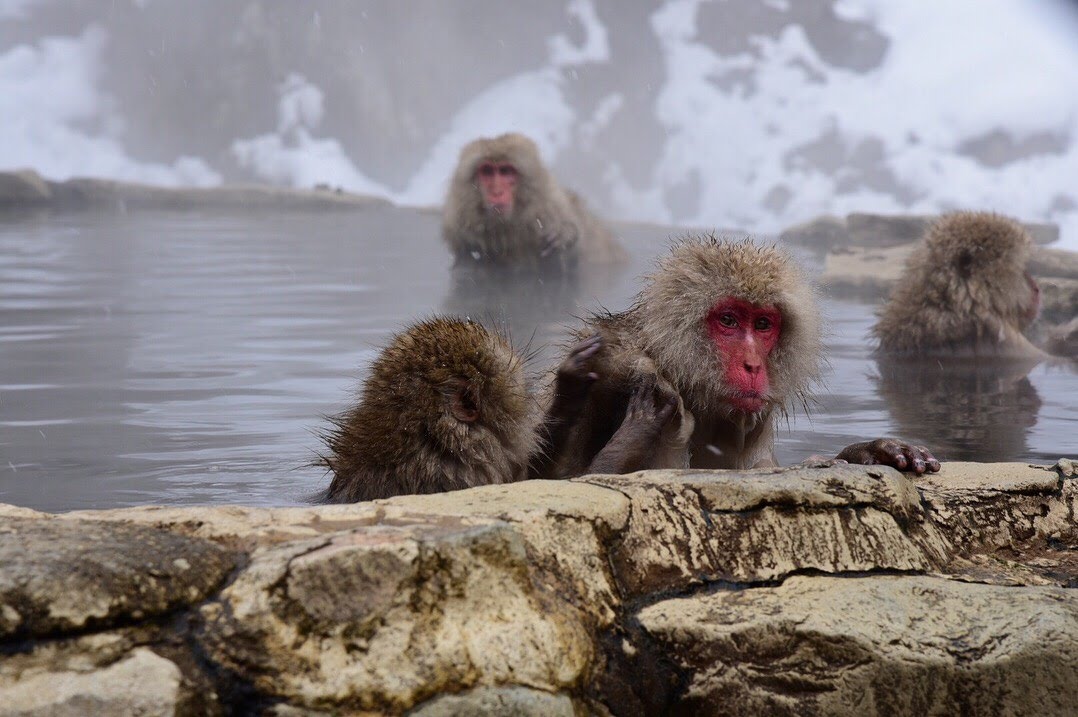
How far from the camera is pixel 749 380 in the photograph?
3.30 metres

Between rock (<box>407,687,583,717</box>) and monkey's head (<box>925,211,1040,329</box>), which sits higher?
monkey's head (<box>925,211,1040,329</box>)

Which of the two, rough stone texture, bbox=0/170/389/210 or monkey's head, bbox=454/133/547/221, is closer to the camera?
monkey's head, bbox=454/133/547/221

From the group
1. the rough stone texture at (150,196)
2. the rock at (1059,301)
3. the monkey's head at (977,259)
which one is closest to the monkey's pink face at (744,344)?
the monkey's head at (977,259)

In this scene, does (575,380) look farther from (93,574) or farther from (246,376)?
(246,376)

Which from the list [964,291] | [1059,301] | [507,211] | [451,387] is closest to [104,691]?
[451,387]

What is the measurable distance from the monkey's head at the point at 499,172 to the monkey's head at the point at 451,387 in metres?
7.44

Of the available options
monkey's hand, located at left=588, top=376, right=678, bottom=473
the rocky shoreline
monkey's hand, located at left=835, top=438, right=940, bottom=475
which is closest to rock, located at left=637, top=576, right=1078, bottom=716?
the rocky shoreline

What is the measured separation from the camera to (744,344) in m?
3.34

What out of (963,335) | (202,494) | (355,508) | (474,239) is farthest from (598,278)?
(355,508)

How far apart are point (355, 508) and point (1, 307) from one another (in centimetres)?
630

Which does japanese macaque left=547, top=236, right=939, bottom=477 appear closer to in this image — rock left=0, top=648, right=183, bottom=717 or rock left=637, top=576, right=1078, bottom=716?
rock left=637, top=576, right=1078, bottom=716

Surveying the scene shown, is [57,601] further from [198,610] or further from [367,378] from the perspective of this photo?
[367,378]

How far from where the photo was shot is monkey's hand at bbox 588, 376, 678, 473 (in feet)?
10.2

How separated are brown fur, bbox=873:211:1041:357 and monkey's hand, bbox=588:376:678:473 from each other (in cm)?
346
